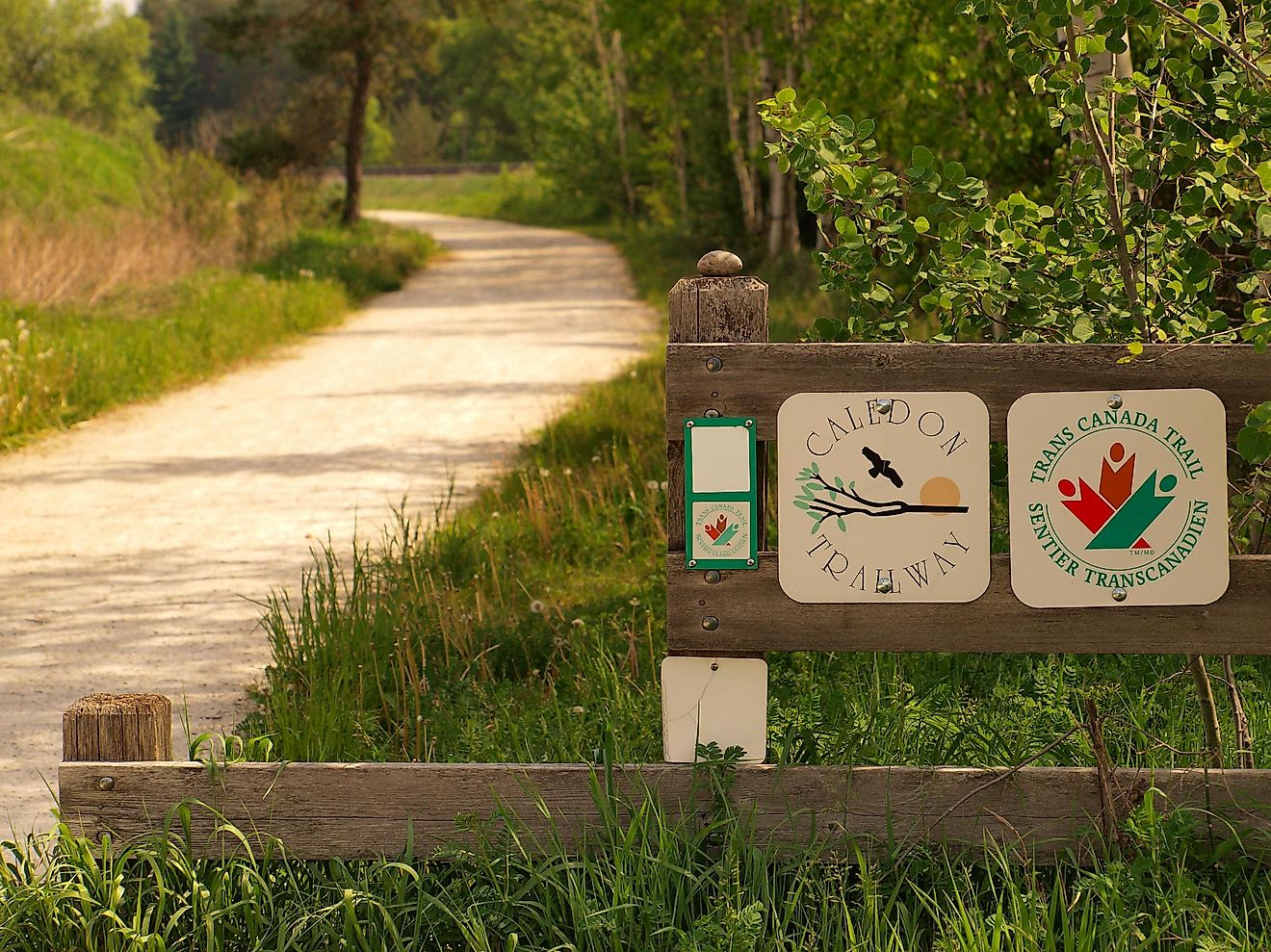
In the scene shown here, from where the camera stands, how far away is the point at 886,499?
331 centimetres

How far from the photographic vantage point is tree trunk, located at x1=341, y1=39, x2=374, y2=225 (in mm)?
33750

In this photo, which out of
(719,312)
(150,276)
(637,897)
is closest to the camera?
(637,897)

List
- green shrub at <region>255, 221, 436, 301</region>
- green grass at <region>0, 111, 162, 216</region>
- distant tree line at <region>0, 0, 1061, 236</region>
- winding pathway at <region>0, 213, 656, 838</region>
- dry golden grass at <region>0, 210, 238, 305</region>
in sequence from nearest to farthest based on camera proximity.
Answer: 1. winding pathway at <region>0, 213, 656, 838</region>
2. distant tree line at <region>0, 0, 1061, 236</region>
3. dry golden grass at <region>0, 210, 238, 305</region>
4. green shrub at <region>255, 221, 436, 301</region>
5. green grass at <region>0, 111, 162, 216</region>

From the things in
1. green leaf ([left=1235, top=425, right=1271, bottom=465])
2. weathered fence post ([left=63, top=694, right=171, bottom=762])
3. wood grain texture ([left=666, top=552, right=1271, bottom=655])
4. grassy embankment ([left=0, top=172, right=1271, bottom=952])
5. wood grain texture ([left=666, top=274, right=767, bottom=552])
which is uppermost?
wood grain texture ([left=666, top=274, right=767, bottom=552])

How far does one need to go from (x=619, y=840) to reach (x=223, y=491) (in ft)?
21.3

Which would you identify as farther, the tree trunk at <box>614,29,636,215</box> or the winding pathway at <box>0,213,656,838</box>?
the tree trunk at <box>614,29,636,215</box>

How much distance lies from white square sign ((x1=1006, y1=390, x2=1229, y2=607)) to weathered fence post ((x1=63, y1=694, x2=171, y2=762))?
1.96 meters

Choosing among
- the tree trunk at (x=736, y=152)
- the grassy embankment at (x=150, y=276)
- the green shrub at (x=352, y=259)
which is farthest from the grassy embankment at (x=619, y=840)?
the tree trunk at (x=736, y=152)

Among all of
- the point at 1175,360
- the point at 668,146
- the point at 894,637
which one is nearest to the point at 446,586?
the point at 894,637

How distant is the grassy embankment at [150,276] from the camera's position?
12.2m

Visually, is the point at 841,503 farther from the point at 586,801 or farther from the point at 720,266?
the point at 586,801

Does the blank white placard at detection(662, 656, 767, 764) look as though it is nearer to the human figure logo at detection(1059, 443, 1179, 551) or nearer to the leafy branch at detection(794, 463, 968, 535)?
the leafy branch at detection(794, 463, 968, 535)

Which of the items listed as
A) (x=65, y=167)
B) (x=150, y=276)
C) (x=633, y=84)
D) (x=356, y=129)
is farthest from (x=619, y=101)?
(x=150, y=276)

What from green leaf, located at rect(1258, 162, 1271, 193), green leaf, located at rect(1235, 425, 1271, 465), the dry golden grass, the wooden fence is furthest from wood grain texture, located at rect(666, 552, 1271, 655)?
the dry golden grass
